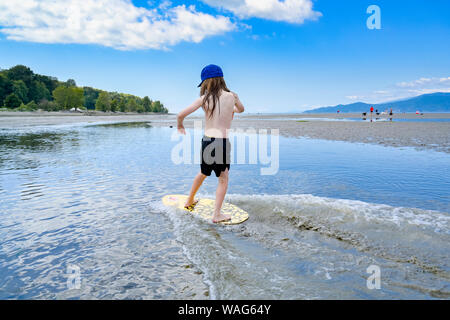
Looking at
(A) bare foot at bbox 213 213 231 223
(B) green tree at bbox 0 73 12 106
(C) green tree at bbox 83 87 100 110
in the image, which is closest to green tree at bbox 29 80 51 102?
(B) green tree at bbox 0 73 12 106

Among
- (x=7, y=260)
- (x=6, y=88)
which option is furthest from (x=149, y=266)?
(x=6, y=88)

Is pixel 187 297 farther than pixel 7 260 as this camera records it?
No

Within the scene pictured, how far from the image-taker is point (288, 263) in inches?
125

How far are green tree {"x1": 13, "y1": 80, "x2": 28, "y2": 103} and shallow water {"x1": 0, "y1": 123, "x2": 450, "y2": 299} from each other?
117197 mm

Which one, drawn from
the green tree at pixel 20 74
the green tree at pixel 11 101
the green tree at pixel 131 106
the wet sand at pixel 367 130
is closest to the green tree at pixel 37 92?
the green tree at pixel 20 74

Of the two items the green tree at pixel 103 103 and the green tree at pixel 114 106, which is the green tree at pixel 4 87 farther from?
the green tree at pixel 114 106

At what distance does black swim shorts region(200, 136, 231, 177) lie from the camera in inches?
177

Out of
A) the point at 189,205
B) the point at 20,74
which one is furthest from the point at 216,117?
the point at 20,74

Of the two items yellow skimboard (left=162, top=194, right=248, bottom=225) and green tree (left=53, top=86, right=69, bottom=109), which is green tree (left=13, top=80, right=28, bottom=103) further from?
yellow skimboard (left=162, top=194, right=248, bottom=225)

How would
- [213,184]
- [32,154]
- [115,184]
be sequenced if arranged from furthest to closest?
[32,154] → [213,184] → [115,184]

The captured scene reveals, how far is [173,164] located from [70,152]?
520 centimetres

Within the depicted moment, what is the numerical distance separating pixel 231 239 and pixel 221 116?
1.98 metres

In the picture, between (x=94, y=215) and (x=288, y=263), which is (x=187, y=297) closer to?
(x=288, y=263)
